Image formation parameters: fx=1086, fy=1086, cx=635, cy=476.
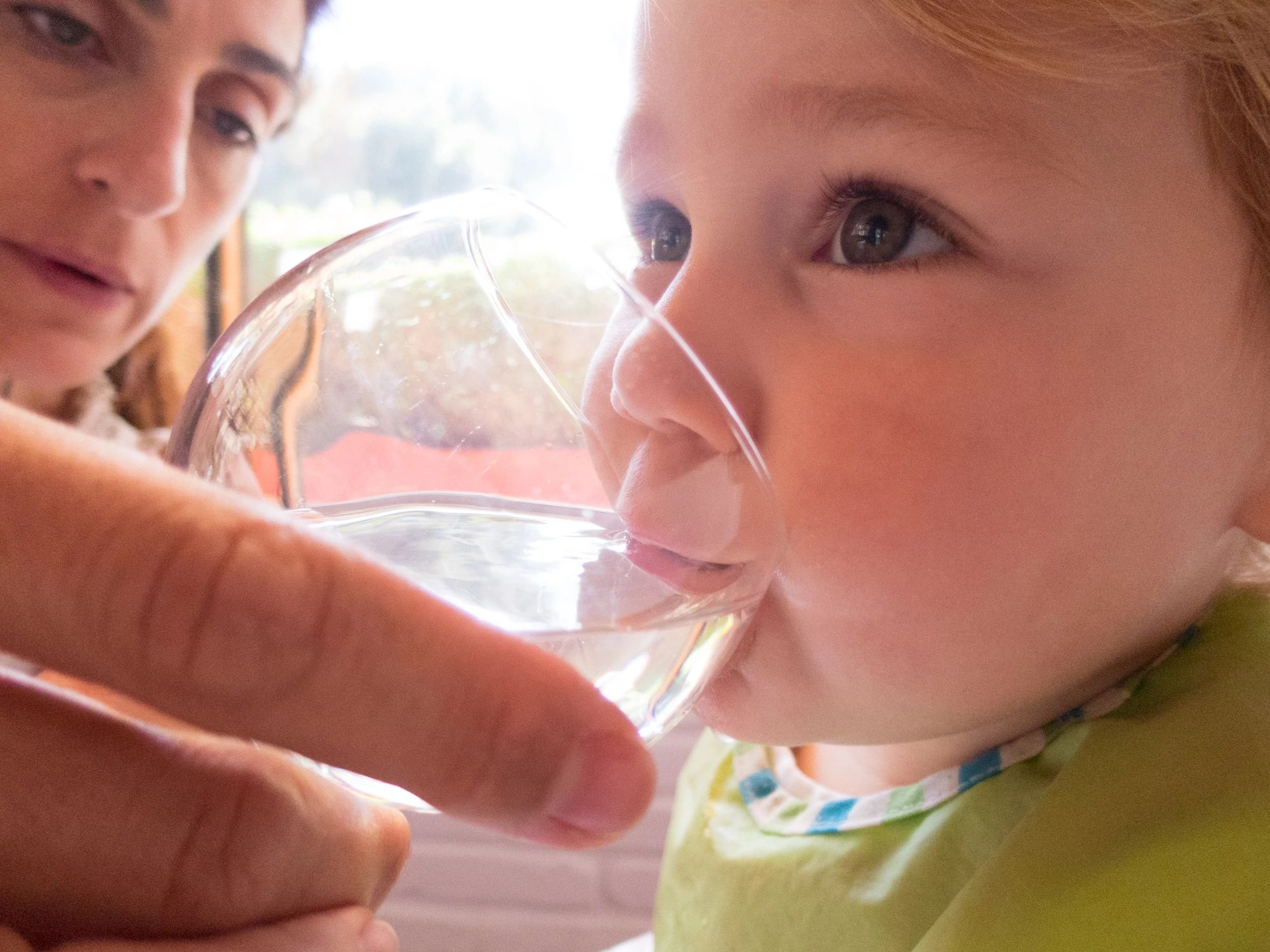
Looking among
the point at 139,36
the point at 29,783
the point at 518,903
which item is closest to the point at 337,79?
the point at 139,36

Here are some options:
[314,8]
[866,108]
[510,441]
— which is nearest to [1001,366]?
[866,108]

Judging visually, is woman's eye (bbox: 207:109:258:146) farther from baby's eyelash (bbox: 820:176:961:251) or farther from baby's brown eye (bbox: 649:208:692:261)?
baby's eyelash (bbox: 820:176:961:251)

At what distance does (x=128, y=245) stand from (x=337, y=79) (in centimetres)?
87

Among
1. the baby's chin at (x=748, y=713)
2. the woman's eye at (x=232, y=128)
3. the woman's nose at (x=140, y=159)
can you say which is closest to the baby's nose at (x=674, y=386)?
the baby's chin at (x=748, y=713)

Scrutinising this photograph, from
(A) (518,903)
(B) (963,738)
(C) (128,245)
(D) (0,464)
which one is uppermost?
(D) (0,464)

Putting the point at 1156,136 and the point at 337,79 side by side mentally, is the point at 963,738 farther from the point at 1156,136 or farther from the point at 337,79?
the point at 337,79

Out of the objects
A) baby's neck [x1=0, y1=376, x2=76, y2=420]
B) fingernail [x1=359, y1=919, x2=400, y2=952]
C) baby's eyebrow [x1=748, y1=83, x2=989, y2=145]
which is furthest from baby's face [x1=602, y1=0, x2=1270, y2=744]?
baby's neck [x1=0, y1=376, x2=76, y2=420]

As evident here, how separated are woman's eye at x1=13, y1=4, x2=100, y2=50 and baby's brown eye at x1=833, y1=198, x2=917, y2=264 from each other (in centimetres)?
86

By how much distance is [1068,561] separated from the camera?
1.86 ft

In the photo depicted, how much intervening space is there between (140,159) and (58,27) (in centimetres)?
15

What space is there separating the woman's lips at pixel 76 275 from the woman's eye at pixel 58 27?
0.65 ft

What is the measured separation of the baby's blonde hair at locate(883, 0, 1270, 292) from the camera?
0.52 metres

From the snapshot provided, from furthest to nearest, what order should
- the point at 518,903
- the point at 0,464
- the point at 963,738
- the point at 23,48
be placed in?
the point at 518,903, the point at 23,48, the point at 963,738, the point at 0,464

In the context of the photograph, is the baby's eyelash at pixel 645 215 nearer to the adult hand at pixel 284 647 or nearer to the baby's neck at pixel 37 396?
the adult hand at pixel 284 647
